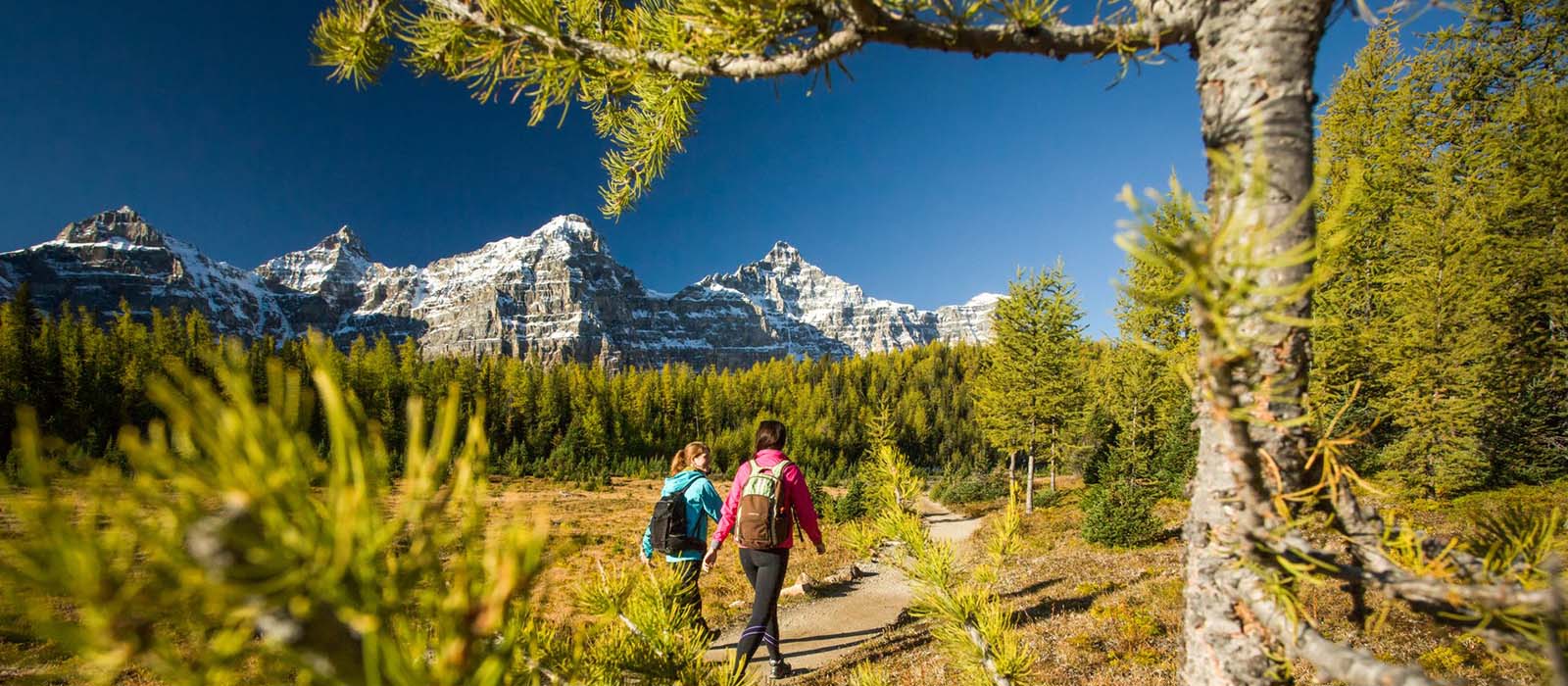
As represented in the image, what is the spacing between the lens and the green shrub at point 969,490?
2991 centimetres

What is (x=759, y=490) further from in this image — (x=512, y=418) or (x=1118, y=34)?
(x=512, y=418)

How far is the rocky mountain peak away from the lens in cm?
18712

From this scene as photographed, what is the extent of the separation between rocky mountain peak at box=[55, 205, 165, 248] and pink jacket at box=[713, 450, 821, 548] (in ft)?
872

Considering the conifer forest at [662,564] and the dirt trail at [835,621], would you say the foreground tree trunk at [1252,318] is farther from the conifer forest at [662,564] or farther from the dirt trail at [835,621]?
the dirt trail at [835,621]

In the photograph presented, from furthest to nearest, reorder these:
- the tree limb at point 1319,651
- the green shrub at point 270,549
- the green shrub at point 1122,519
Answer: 1. the green shrub at point 1122,519
2. the tree limb at point 1319,651
3. the green shrub at point 270,549

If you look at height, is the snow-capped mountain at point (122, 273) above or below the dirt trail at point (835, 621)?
above

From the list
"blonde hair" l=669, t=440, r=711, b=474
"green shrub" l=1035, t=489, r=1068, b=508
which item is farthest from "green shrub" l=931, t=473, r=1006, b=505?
"blonde hair" l=669, t=440, r=711, b=474

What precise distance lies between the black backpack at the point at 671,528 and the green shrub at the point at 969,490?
26.6 meters

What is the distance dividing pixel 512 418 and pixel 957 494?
5084 centimetres

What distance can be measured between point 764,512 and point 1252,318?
383 centimetres

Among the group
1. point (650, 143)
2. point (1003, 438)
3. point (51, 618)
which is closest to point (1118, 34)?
point (650, 143)

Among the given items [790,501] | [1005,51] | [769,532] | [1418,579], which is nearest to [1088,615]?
[790,501]

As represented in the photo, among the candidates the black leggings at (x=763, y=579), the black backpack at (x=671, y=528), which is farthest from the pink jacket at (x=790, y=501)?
the black backpack at (x=671, y=528)

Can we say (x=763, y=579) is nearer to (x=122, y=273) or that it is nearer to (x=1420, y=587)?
(x=1420, y=587)
